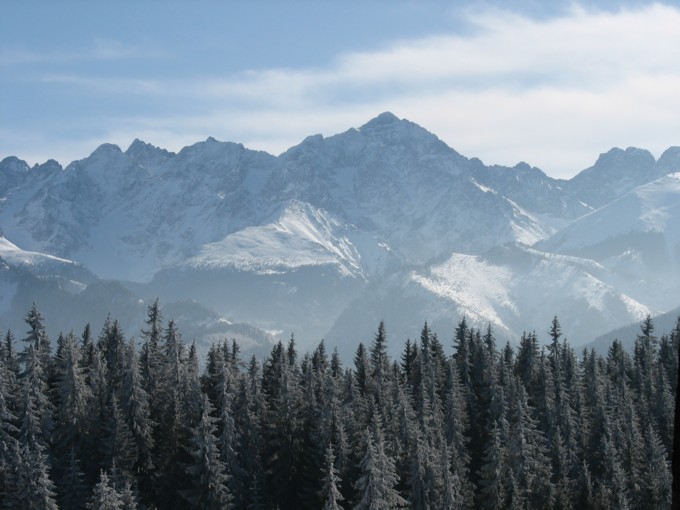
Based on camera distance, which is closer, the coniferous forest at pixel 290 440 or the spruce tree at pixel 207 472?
the coniferous forest at pixel 290 440

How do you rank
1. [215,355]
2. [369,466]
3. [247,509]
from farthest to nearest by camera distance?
[215,355] → [247,509] → [369,466]

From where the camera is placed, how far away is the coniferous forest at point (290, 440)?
108188mm

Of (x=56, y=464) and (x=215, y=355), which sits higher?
(x=215, y=355)

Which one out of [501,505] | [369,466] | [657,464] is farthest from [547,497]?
[369,466]

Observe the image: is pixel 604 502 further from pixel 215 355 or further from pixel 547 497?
pixel 215 355

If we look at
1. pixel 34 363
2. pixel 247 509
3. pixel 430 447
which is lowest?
pixel 247 509

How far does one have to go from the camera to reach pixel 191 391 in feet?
393

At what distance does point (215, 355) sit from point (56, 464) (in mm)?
26240

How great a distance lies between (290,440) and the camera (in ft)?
381

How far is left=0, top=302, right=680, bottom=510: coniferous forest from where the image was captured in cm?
10819

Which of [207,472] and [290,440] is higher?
[290,440]

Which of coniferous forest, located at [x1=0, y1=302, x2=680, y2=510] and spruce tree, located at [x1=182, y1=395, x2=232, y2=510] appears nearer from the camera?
coniferous forest, located at [x1=0, y1=302, x2=680, y2=510]

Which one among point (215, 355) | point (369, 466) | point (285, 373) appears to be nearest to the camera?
point (369, 466)

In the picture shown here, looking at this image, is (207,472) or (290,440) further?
(290,440)
